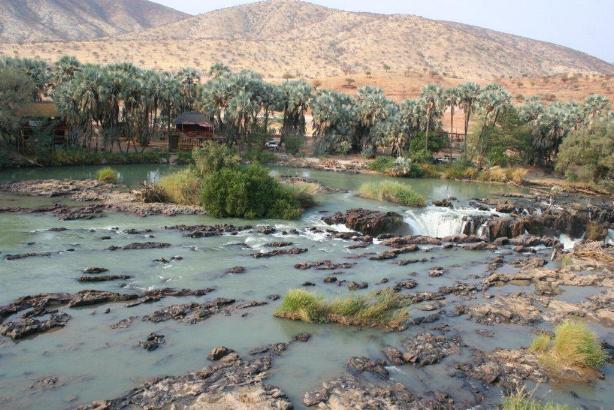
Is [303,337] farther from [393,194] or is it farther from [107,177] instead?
[107,177]

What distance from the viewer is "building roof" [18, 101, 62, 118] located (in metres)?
45.9

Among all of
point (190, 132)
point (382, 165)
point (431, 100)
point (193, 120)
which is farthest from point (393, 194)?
point (193, 120)

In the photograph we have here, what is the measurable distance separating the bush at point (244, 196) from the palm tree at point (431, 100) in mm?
28559

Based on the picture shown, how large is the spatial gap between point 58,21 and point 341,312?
548ft

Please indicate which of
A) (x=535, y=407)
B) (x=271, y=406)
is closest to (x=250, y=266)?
(x=271, y=406)

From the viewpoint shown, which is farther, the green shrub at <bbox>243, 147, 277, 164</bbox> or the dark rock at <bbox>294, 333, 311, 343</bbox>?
the green shrub at <bbox>243, 147, 277, 164</bbox>

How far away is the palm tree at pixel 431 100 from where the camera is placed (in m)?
55.2

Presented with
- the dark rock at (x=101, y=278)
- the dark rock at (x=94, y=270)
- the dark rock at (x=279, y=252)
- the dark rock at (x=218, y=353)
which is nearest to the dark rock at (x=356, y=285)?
the dark rock at (x=279, y=252)

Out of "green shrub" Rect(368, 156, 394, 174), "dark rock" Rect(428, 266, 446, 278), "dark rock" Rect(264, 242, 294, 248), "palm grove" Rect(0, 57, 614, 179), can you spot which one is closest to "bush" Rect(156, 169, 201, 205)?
"dark rock" Rect(264, 242, 294, 248)

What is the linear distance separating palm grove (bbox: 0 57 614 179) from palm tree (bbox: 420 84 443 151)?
10 cm

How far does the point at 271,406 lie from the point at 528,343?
8145 mm

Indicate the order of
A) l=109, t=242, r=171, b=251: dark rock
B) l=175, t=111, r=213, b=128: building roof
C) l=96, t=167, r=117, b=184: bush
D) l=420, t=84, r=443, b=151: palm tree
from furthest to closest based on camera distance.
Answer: l=175, t=111, r=213, b=128: building roof, l=420, t=84, r=443, b=151: palm tree, l=96, t=167, r=117, b=184: bush, l=109, t=242, r=171, b=251: dark rock

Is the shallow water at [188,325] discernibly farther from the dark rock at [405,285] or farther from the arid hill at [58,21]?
the arid hill at [58,21]

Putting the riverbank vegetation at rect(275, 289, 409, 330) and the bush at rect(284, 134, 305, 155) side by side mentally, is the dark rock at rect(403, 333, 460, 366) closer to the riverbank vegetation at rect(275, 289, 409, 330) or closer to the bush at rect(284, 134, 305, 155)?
A: the riverbank vegetation at rect(275, 289, 409, 330)
